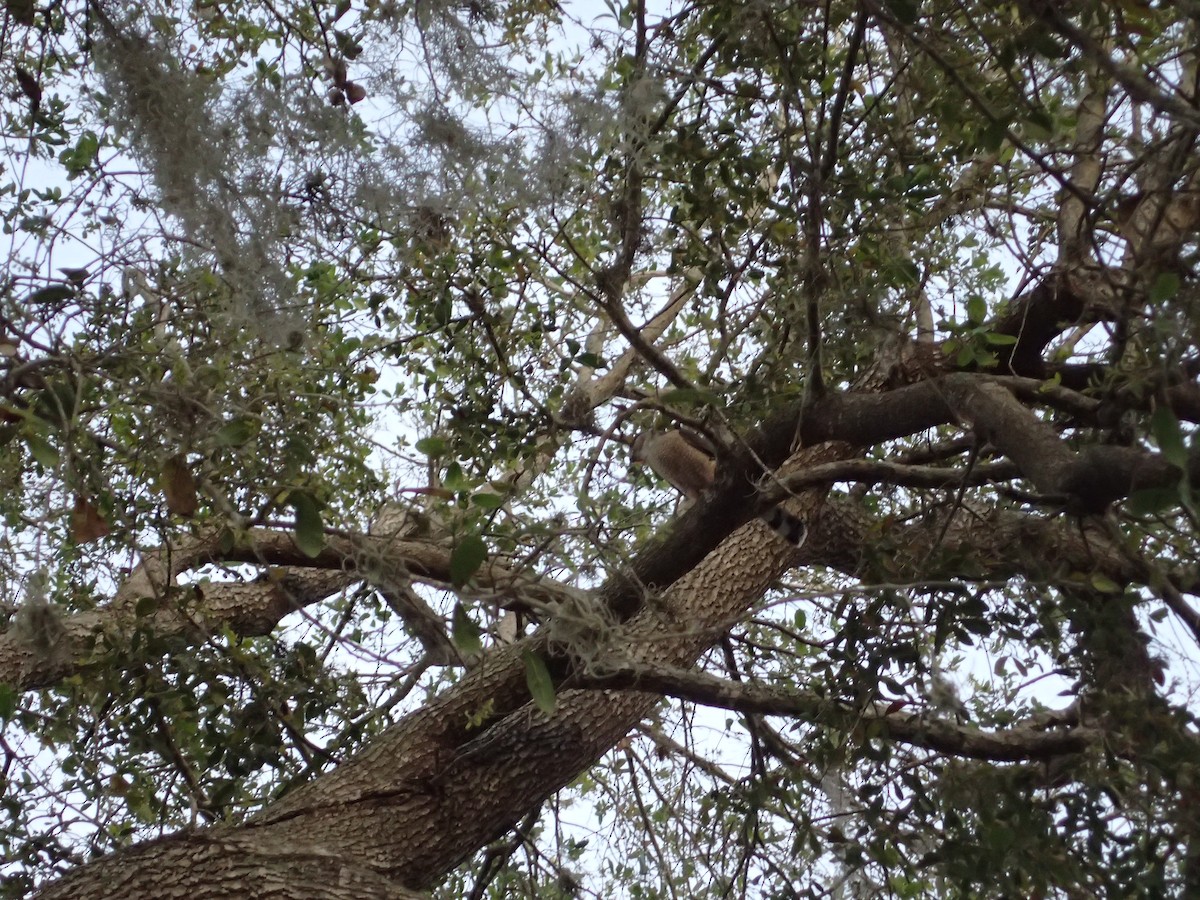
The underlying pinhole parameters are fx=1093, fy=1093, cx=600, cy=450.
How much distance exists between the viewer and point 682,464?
5246 millimetres

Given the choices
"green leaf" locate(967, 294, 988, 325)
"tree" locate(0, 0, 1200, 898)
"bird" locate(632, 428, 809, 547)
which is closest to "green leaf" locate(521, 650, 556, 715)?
"tree" locate(0, 0, 1200, 898)

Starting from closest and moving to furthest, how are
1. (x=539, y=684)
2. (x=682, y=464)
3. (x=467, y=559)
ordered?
(x=467, y=559)
(x=539, y=684)
(x=682, y=464)

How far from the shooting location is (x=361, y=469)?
4.59m

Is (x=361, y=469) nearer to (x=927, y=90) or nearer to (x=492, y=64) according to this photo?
(x=492, y=64)

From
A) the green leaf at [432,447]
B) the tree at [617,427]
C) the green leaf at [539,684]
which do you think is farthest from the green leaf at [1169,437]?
the green leaf at [432,447]

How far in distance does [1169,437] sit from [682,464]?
10.9ft

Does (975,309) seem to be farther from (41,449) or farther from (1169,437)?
(41,449)

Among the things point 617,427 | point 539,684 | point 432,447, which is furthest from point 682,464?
point 539,684

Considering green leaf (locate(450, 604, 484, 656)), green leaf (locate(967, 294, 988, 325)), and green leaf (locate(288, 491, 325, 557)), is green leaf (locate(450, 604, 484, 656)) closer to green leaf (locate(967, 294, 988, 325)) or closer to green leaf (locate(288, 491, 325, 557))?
green leaf (locate(288, 491, 325, 557))

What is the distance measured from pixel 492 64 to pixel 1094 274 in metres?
1.86

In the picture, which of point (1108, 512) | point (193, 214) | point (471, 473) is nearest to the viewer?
point (1108, 512)

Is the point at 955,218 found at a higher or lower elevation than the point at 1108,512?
higher

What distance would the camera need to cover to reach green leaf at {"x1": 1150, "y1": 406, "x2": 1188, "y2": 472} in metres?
1.99

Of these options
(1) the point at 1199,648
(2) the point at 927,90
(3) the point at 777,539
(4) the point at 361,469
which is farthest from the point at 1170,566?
(4) the point at 361,469
